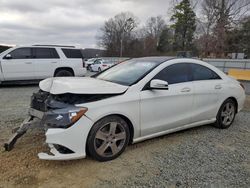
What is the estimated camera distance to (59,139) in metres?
2.94

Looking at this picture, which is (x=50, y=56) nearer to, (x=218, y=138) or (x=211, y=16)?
(x=218, y=138)

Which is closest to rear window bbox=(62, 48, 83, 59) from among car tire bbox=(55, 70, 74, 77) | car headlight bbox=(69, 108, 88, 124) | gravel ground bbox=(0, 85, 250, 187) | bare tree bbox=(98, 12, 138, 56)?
car tire bbox=(55, 70, 74, 77)

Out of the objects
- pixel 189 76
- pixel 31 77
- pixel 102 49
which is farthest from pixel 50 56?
pixel 102 49

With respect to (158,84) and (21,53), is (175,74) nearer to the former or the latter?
(158,84)

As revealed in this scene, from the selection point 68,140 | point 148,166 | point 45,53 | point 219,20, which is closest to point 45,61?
point 45,53

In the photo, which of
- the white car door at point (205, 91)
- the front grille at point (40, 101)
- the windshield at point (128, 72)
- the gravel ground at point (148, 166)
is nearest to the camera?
the gravel ground at point (148, 166)

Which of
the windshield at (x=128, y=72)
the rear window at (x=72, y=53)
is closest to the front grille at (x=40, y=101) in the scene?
the windshield at (x=128, y=72)

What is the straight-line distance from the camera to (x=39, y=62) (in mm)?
10602

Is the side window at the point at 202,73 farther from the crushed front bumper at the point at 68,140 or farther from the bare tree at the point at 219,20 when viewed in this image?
the bare tree at the point at 219,20

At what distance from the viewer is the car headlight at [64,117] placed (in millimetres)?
2994

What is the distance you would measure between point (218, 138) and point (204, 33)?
82.4ft

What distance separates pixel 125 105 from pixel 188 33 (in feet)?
145

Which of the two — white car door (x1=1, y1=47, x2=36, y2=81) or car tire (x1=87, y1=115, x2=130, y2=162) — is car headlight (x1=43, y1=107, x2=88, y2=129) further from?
white car door (x1=1, y1=47, x2=36, y2=81)

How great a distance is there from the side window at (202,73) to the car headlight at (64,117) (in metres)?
2.36
